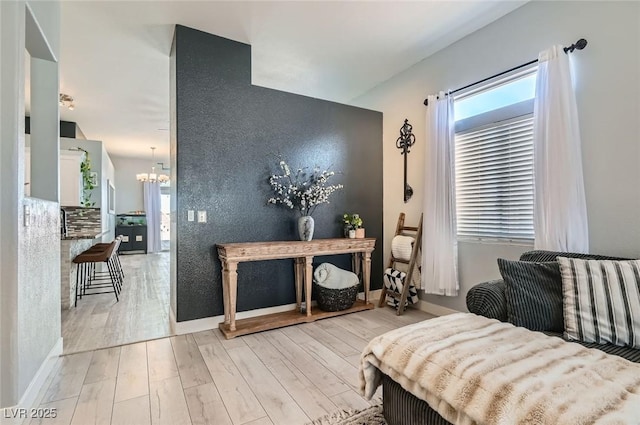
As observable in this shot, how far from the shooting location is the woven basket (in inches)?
131

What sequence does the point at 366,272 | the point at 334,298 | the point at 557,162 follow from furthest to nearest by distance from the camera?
the point at 366,272 → the point at 334,298 → the point at 557,162

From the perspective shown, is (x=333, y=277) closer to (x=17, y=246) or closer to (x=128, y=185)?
(x=17, y=246)

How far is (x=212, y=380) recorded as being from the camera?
6.75ft

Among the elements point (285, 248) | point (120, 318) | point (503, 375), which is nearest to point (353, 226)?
point (285, 248)

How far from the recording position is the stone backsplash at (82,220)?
497 centimetres

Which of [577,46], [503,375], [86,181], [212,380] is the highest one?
[577,46]

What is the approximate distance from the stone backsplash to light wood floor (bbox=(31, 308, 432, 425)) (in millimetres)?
3370

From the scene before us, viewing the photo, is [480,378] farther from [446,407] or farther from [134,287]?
[134,287]

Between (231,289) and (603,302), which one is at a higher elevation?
(603,302)

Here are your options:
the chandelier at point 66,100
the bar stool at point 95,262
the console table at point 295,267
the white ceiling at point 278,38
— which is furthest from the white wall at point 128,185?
the console table at point 295,267

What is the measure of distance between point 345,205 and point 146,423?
2.88 m

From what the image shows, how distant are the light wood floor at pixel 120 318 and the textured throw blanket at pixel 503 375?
2422 millimetres

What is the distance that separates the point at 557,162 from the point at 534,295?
117 cm

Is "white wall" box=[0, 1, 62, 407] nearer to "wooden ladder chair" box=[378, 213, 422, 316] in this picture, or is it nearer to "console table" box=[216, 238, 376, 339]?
"console table" box=[216, 238, 376, 339]
